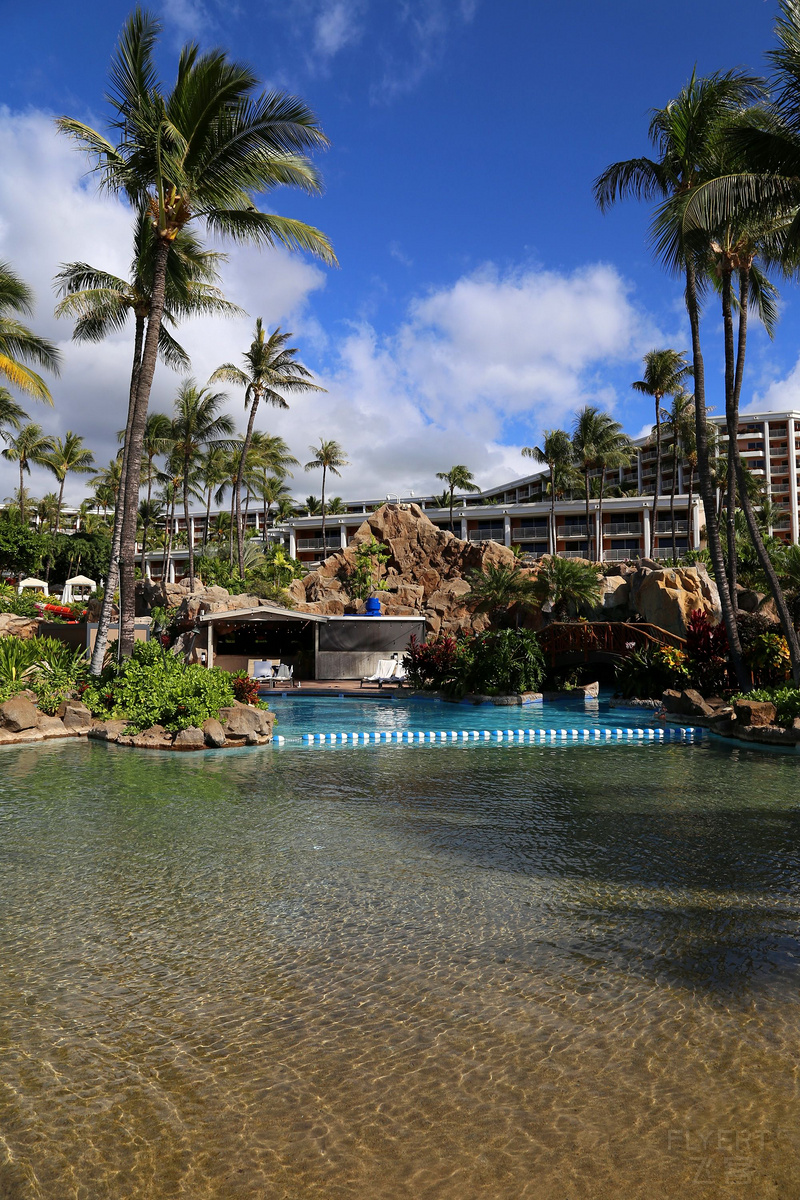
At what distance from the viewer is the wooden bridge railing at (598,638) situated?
70.6 feet

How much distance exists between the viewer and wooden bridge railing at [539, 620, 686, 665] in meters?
21.5

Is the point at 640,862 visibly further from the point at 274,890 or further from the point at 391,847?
the point at 274,890

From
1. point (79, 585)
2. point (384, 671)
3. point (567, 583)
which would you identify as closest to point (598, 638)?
point (567, 583)

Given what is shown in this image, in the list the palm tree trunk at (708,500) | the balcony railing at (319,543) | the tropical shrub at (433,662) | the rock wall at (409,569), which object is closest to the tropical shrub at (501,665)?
the tropical shrub at (433,662)

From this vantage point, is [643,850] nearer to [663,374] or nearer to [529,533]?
[663,374]

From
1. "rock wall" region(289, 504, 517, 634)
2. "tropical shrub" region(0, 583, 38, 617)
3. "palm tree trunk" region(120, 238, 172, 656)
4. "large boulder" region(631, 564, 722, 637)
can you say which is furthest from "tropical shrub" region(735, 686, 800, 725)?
"tropical shrub" region(0, 583, 38, 617)

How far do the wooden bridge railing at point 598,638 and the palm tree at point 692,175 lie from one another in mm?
4132

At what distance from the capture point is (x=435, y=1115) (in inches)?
119

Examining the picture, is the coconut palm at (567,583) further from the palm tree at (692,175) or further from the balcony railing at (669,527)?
the balcony railing at (669,527)

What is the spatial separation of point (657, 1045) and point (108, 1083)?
2.34 m

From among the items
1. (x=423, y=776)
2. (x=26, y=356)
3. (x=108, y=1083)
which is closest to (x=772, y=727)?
(x=423, y=776)

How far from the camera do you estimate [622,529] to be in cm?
5922

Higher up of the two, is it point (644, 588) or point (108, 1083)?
point (644, 588)

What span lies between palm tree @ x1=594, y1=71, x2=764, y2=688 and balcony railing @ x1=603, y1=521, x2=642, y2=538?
42510 millimetres
